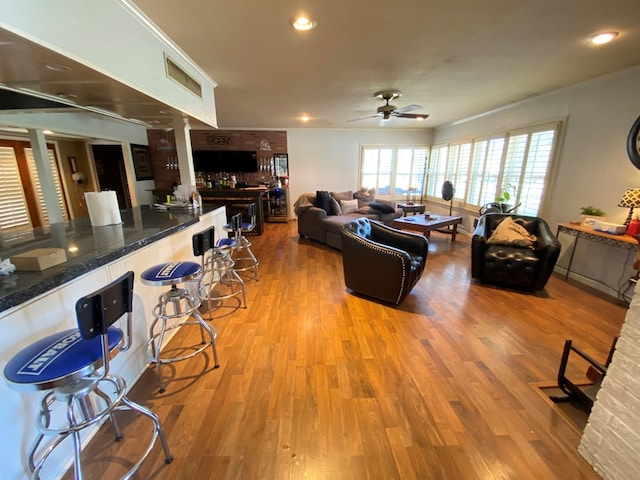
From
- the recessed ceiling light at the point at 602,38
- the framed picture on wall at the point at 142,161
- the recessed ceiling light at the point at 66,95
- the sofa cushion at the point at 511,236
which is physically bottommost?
the sofa cushion at the point at 511,236

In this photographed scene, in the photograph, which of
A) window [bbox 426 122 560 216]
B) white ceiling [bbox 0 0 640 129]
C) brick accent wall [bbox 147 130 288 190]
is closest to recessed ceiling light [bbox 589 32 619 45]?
white ceiling [bbox 0 0 640 129]

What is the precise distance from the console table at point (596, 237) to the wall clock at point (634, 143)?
786 millimetres

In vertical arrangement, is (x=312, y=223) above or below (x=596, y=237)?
below

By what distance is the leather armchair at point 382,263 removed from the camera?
274 cm

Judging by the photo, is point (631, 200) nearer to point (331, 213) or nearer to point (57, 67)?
point (331, 213)

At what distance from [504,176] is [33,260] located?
19.4 feet

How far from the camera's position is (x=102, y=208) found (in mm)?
2150

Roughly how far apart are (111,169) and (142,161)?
73cm

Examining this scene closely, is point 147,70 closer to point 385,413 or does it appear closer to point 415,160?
point 385,413

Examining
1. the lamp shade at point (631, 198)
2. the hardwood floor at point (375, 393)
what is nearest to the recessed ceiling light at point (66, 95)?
the hardwood floor at point (375, 393)

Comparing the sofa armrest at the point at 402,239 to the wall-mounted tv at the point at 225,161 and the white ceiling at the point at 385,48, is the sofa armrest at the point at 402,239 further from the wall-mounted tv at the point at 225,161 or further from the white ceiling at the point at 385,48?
the wall-mounted tv at the point at 225,161

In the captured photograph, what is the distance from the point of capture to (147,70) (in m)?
1.98

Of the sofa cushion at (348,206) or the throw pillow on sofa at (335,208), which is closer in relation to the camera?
the throw pillow on sofa at (335,208)

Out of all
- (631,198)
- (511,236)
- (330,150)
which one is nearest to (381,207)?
(330,150)
